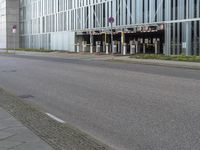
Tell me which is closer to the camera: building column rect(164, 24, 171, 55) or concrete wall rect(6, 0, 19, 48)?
building column rect(164, 24, 171, 55)

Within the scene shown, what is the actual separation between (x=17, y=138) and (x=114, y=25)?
38755mm

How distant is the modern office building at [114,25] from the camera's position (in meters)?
34.4

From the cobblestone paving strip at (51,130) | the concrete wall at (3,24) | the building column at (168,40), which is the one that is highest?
the concrete wall at (3,24)

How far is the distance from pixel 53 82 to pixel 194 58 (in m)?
14.2

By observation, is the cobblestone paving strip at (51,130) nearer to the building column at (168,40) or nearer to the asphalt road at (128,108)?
the asphalt road at (128,108)

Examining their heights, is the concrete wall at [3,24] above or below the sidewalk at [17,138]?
above

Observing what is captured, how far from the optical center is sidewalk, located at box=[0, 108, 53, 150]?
6.89 metres

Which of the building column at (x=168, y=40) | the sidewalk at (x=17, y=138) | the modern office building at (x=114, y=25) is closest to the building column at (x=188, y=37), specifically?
the modern office building at (x=114, y=25)

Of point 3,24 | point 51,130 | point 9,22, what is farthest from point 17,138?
point 3,24

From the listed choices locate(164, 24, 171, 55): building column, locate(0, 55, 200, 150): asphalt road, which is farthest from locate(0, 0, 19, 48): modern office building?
locate(0, 55, 200, 150): asphalt road

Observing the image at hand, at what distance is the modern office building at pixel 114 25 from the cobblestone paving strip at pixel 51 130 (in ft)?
78.7

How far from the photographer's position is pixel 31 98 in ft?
44.2

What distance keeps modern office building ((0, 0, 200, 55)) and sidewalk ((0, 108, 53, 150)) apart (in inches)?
1023

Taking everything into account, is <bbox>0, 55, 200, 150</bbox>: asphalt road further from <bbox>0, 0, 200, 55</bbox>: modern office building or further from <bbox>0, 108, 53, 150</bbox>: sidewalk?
<bbox>0, 0, 200, 55</bbox>: modern office building
